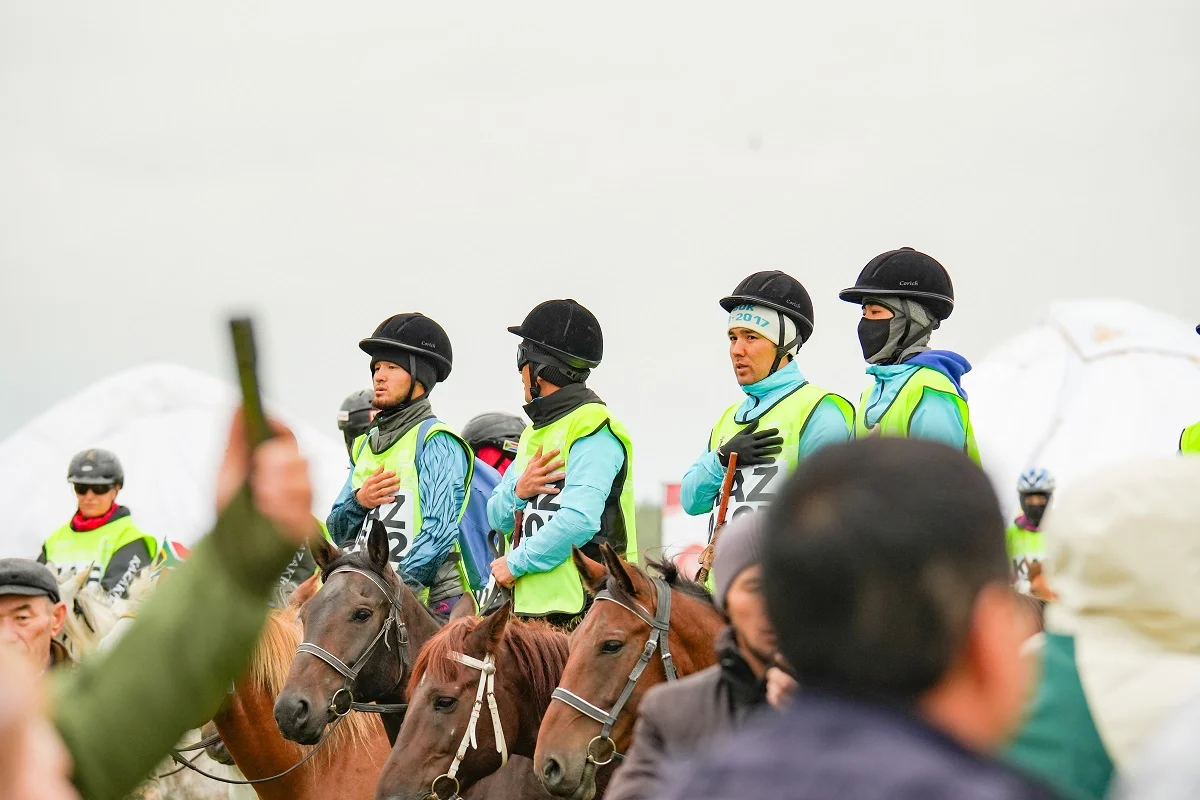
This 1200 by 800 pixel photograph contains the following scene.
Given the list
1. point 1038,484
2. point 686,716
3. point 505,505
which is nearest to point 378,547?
point 505,505

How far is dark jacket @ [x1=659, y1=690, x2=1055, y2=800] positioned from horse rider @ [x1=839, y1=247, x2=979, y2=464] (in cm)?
489

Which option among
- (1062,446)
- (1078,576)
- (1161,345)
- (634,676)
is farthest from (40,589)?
(1161,345)

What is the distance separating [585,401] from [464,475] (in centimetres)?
110

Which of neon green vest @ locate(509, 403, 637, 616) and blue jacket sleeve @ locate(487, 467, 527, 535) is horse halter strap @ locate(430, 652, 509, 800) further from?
blue jacket sleeve @ locate(487, 467, 527, 535)

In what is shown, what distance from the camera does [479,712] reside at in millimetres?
6203

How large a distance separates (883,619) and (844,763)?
0.56 feet

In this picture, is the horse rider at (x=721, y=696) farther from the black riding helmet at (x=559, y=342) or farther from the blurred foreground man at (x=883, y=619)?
the black riding helmet at (x=559, y=342)

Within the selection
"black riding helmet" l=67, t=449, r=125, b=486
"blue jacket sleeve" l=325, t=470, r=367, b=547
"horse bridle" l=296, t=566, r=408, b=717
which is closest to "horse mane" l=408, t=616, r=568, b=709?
"horse bridle" l=296, t=566, r=408, b=717

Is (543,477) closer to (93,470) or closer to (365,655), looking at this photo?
(365,655)

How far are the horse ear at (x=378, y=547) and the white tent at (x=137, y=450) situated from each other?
36.9 feet

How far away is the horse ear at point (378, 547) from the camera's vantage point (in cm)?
714

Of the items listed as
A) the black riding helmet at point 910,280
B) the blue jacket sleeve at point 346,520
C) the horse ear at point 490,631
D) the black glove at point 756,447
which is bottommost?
the blue jacket sleeve at point 346,520

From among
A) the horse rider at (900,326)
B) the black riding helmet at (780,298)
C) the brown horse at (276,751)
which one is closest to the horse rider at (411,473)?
the brown horse at (276,751)

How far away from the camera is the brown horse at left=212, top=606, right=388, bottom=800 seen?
22.5ft
